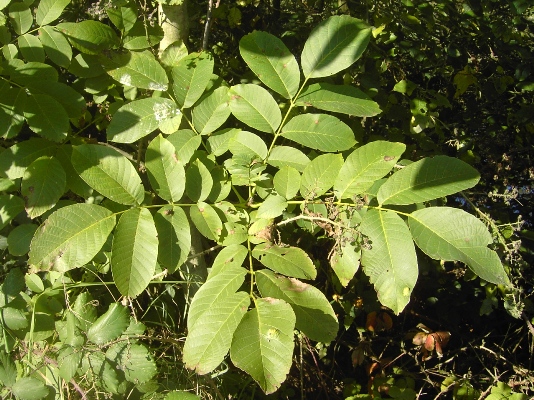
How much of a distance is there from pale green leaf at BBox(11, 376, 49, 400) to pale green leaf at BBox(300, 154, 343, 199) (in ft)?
2.40

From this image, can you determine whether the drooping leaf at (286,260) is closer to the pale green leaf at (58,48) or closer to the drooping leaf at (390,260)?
the drooping leaf at (390,260)

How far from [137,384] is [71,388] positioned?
195 mm

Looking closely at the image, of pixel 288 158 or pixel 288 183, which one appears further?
pixel 288 158

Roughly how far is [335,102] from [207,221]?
472 mm

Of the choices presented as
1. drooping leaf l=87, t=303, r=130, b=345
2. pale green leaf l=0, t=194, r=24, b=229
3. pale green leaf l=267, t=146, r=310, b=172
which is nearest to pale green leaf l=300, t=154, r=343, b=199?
pale green leaf l=267, t=146, r=310, b=172

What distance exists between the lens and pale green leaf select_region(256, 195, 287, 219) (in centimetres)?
128

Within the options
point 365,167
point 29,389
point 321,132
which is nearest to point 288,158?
point 321,132

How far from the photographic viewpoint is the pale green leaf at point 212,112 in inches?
57.0

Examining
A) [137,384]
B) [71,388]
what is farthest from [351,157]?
[71,388]

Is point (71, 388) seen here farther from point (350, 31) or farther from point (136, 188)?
point (350, 31)

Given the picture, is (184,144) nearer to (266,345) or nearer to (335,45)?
(335,45)

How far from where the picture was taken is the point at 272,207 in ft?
4.22

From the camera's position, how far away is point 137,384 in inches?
52.7

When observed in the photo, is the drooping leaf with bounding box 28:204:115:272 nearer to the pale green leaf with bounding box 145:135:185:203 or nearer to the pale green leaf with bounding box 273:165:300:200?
the pale green leaf with bounding box 145:135:185:203
